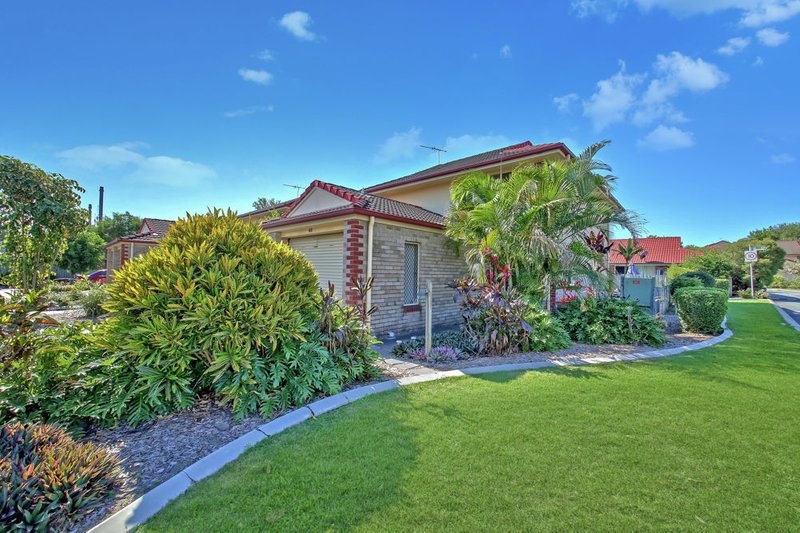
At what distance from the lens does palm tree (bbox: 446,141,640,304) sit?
8.00 metres

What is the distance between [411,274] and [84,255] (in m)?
27.5

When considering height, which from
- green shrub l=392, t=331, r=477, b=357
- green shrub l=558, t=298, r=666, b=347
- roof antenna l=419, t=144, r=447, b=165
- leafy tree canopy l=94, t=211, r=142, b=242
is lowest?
green shrub l=392, t=331, r=477, b=357

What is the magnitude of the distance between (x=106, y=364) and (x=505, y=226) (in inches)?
292

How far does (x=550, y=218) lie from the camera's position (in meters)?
7.97

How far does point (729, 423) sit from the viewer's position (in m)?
3.86

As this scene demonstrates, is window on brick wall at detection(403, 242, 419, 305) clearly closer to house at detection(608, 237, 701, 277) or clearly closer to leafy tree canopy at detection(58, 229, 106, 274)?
leafy tree canopy at detection(58, 229, 106, 274)

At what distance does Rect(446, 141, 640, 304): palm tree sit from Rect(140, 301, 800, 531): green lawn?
3.65 metres

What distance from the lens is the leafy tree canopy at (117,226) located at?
122ft

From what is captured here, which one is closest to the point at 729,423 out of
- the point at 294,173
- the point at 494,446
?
the point at 494,446

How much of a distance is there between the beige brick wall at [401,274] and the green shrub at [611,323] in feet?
10.7

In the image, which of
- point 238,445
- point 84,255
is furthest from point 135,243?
point 238,445

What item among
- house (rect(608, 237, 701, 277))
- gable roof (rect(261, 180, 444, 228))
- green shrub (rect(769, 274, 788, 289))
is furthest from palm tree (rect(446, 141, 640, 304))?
green shrub (rect(769, 274, 788, 289))

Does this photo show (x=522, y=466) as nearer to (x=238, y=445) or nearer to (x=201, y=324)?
(x=238, y=445)

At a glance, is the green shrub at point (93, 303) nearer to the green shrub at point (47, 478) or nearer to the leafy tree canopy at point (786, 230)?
the green shrub at point (47, 478)
